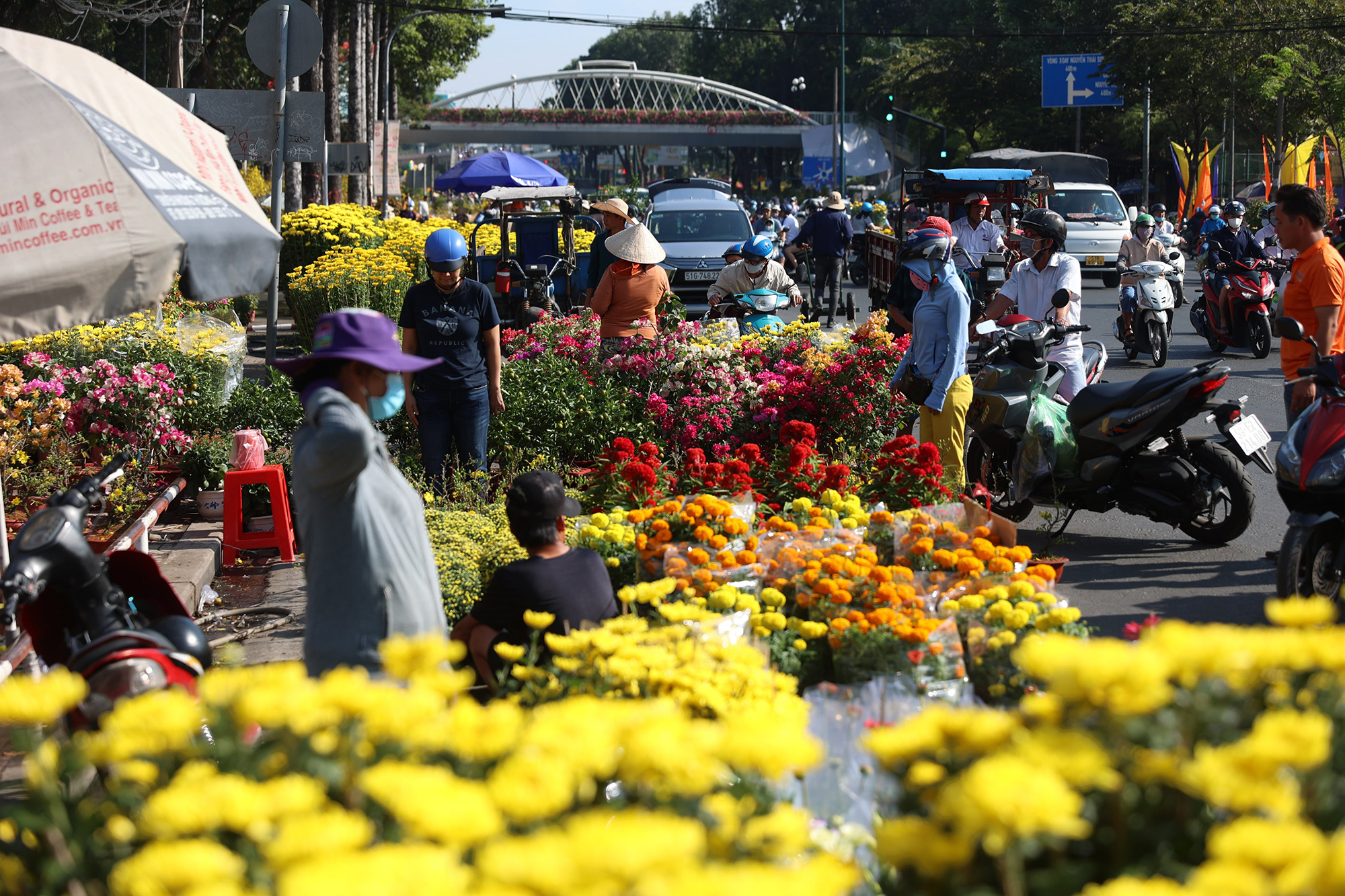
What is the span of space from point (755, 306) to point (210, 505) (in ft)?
18.4

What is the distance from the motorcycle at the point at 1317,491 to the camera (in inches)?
222

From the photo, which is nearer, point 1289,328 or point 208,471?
point 1289,328

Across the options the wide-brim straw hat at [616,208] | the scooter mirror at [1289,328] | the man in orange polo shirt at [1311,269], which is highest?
the wide-brim straw hat at [616,208]

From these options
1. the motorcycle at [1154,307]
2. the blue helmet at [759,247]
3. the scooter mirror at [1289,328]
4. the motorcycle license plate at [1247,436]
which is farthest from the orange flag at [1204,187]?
the scooter mirror at [1289,328]

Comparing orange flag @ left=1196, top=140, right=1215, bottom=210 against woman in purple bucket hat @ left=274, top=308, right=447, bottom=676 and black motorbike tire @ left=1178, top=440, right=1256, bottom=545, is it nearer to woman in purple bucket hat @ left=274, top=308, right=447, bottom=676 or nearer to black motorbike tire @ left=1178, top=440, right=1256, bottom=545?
black motorbike tire @ left=1178, top=440, right=1256, bottom=545

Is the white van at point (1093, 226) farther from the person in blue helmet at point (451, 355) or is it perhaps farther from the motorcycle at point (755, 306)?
the person in blue helmet at point (451, 355)

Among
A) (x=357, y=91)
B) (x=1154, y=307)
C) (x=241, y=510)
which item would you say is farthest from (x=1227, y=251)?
(x=357, y=91)

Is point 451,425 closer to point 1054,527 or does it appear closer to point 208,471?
point 208,471

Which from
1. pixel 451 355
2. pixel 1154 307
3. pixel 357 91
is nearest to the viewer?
pixel 451 355

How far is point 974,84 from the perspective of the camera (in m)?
62.2

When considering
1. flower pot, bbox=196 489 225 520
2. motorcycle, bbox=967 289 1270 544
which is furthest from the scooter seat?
flower pot, bbox=196 489 225 520

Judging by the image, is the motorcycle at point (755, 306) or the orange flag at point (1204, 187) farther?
the orange flag at point (1204, 187)

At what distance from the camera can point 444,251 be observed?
6.79m

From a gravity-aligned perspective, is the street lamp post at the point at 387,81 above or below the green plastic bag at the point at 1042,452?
above
